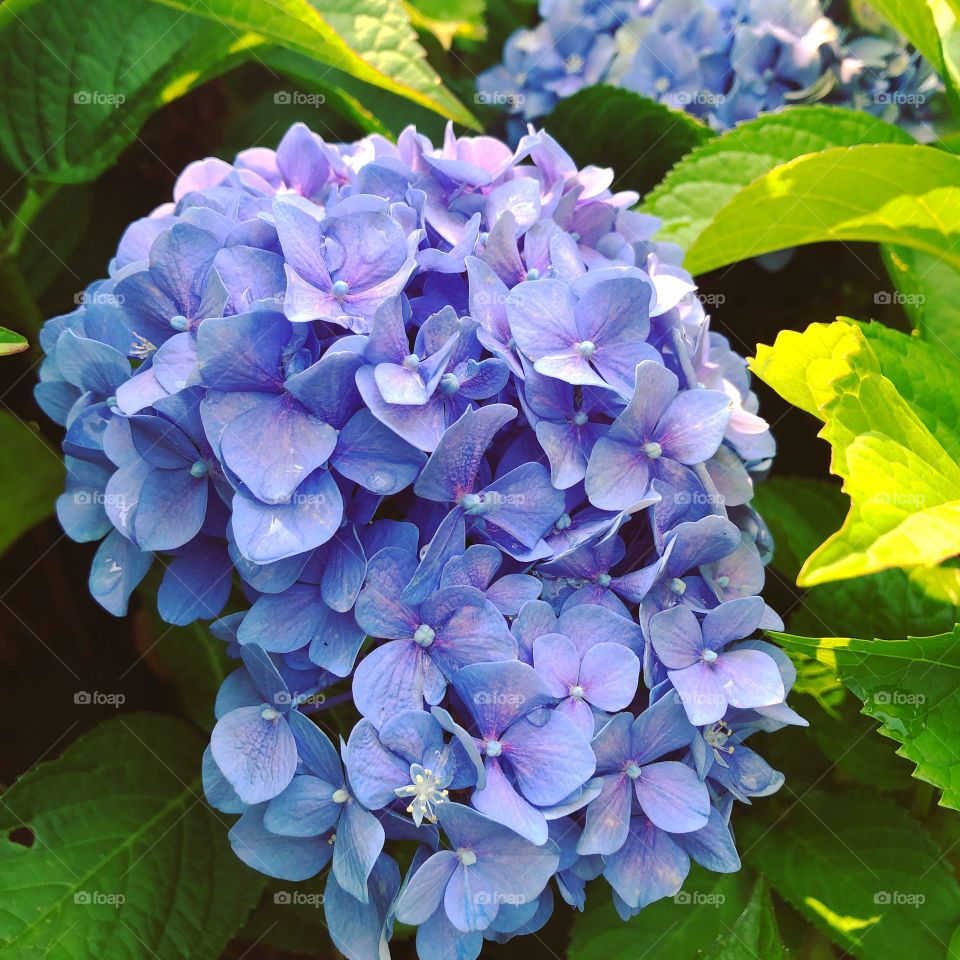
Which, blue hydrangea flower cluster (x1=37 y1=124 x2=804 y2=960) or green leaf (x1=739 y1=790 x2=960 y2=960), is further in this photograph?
green leaf (x1=739 y1=790 x2=960 y2=960)

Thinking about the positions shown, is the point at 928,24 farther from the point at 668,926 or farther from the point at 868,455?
the point at 668,926

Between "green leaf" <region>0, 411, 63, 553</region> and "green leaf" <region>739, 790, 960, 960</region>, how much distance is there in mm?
742

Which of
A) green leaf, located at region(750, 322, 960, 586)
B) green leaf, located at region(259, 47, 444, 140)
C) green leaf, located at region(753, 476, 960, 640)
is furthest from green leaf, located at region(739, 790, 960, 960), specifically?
green leaf, located at region(259, 47, 444, 140)

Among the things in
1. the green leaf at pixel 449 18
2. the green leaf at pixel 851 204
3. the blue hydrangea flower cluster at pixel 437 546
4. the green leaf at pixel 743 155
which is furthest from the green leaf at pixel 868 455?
the green leaf at pixel 449 18

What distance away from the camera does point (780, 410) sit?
4.05 ft

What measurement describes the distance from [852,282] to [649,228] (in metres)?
0.52

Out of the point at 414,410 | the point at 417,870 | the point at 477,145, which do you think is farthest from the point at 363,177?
the point at 417,870

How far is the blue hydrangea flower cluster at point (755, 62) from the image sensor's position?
1173 mm

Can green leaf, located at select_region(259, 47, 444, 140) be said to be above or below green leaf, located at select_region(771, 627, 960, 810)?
above

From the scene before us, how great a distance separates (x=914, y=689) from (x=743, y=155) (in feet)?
1.80

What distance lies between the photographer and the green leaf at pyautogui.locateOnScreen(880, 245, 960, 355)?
91cm

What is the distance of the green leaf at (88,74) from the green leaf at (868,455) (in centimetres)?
66

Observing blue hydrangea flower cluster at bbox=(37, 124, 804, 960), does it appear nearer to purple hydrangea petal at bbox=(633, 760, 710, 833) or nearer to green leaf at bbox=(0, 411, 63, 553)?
purple hydrangea petal at bbox=(633, 760, 710, 833)

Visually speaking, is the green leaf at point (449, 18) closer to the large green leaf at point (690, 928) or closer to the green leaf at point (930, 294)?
the green leaf at point (930, 294)
